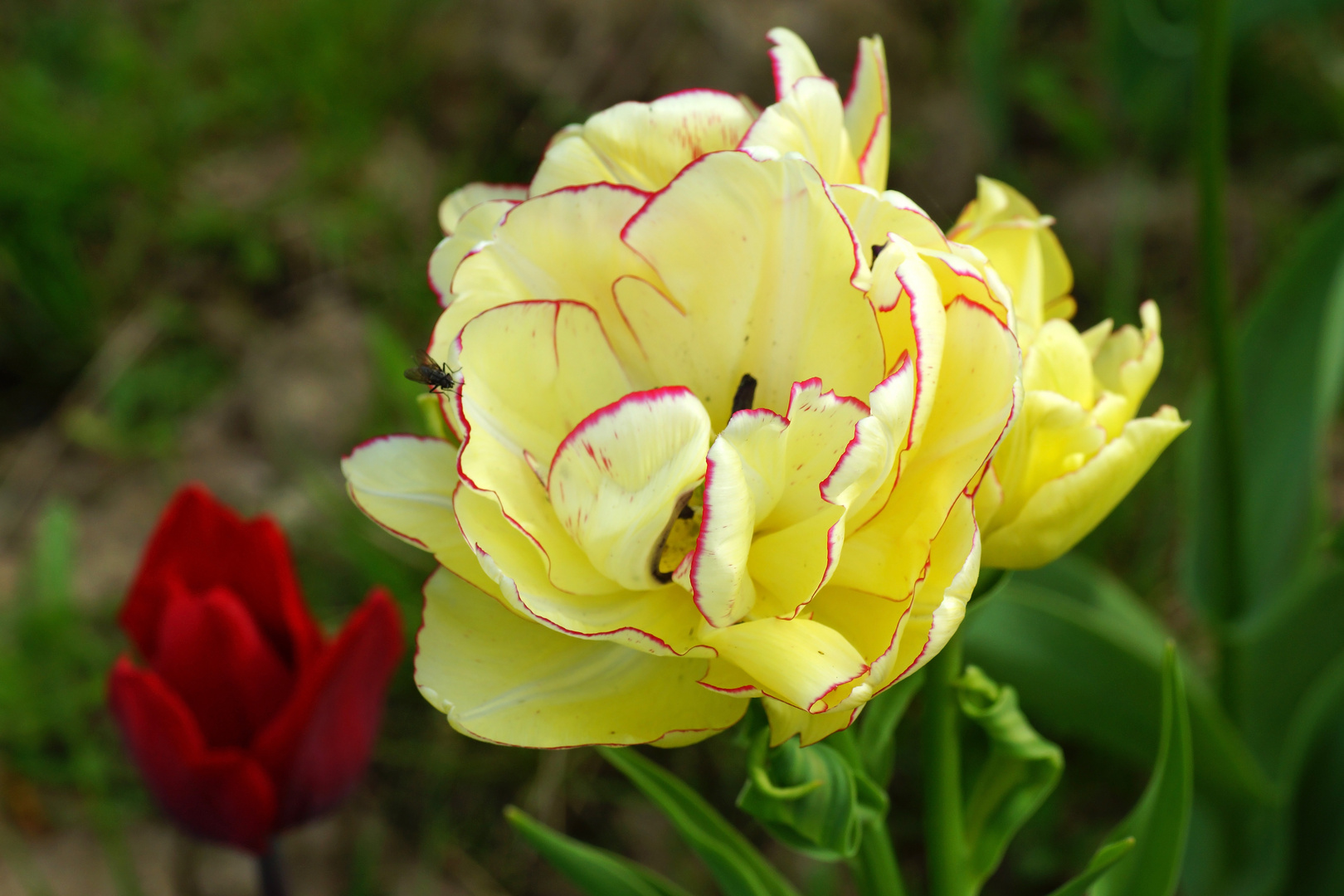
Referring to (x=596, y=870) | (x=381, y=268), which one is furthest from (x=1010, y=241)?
(x=381, y=268)

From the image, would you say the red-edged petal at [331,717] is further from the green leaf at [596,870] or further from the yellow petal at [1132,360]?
the yellow petal at [1132,360]

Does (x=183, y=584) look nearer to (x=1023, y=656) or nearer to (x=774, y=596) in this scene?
(x=774, y=596)

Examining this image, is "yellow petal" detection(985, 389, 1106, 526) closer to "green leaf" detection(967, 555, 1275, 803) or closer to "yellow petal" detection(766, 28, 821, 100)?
"yellow petal" detection(766, 28, 821, 100)

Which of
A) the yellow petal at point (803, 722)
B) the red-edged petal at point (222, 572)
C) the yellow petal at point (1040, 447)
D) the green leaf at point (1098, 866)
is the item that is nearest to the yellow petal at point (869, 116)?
the yellow petal at point (1040, 447)

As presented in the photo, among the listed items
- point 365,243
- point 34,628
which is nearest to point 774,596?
point 34,628

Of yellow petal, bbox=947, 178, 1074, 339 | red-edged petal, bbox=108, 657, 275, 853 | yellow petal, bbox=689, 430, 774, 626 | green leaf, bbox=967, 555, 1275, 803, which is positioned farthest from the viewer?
green leaf, bbox=967, 555, 1275, 803

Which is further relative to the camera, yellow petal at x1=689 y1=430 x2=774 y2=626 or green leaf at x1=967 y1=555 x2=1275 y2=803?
green leaf at x1=967 y1=555 x2=1275 y2=803

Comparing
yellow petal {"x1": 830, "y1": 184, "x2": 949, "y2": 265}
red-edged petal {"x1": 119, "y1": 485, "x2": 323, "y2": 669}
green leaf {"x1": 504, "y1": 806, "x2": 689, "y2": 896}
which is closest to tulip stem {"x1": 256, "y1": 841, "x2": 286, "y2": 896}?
red-edged petal {"x1": 119, "y1": 485, "x2": 323, "y2": 669}

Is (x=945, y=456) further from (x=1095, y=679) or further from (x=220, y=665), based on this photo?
(x=1095, y=679)
